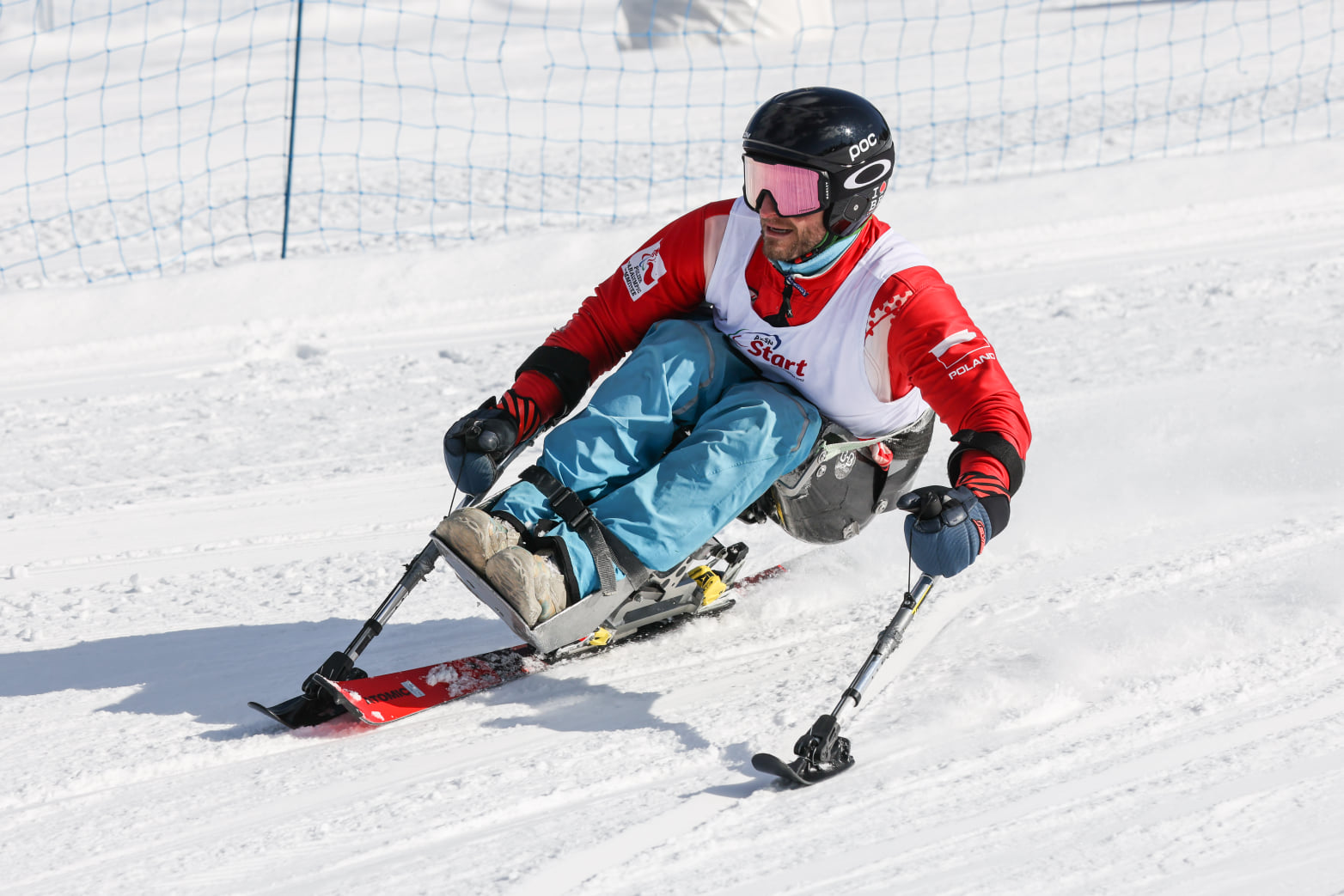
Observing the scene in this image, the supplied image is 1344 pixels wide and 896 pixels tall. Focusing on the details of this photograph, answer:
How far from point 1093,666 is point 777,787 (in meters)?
0.99

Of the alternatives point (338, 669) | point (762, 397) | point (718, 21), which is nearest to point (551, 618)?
point (338, 669)

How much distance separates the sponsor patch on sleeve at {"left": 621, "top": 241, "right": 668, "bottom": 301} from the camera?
3.74 metres

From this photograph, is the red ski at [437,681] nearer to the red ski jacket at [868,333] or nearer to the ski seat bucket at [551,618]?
the ski seat bucket at [551,618]

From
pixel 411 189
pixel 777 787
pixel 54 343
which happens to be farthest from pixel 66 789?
pixel 411 189

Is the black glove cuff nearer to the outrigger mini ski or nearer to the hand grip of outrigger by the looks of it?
the hand grip of outrigger

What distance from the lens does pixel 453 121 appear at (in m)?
11.0

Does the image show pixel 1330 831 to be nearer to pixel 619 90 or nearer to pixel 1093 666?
pixel 1093 666

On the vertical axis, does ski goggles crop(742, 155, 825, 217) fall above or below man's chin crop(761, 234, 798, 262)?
above

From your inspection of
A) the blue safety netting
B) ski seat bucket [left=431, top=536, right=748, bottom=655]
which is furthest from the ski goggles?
the blue safety netting

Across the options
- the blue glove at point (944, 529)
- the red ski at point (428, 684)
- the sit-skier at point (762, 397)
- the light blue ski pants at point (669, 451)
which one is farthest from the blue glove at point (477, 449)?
the blue glove at point (944, 529)

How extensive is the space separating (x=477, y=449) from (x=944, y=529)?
1.18 metres

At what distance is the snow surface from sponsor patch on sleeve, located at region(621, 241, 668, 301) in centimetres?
100

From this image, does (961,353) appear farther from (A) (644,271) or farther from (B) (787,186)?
(A) (644,271)

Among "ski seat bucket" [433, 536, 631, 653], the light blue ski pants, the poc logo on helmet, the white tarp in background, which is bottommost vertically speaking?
the white tarp in background
